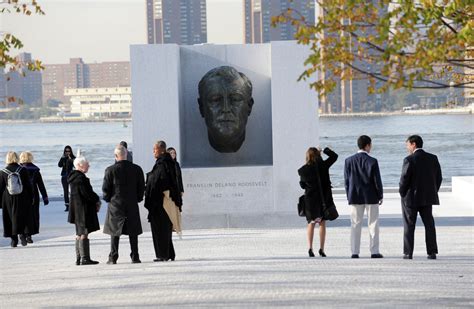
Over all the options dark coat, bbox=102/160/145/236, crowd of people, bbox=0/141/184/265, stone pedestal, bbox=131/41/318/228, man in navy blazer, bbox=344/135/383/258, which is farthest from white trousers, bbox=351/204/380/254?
stone pedestal, bbox=131/41/318/228

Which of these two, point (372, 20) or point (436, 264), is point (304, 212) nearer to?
point (436, 264)

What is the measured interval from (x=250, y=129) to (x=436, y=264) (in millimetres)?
9376

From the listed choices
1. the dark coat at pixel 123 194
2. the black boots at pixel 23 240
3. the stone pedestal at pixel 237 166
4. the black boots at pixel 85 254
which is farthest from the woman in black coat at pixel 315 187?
the stone pedestal at pixel 237 166

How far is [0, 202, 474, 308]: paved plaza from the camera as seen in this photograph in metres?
12.6

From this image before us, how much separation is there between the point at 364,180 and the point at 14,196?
598 centimetres

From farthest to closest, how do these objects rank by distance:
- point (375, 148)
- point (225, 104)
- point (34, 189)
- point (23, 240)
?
point (375, 148), point (225, 104), point (23, 240), point (34, 189)

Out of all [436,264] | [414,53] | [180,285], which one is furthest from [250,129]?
[414,53]

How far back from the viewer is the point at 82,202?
16.6 meters

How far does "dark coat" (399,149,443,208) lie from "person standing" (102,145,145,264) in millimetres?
3251

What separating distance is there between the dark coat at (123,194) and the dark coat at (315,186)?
6.83 feet

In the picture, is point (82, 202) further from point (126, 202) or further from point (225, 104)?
point (225, 104)

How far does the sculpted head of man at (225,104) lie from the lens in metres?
23.7

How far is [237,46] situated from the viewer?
24.6 meters

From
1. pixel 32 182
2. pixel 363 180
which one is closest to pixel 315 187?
pixel 363 180
